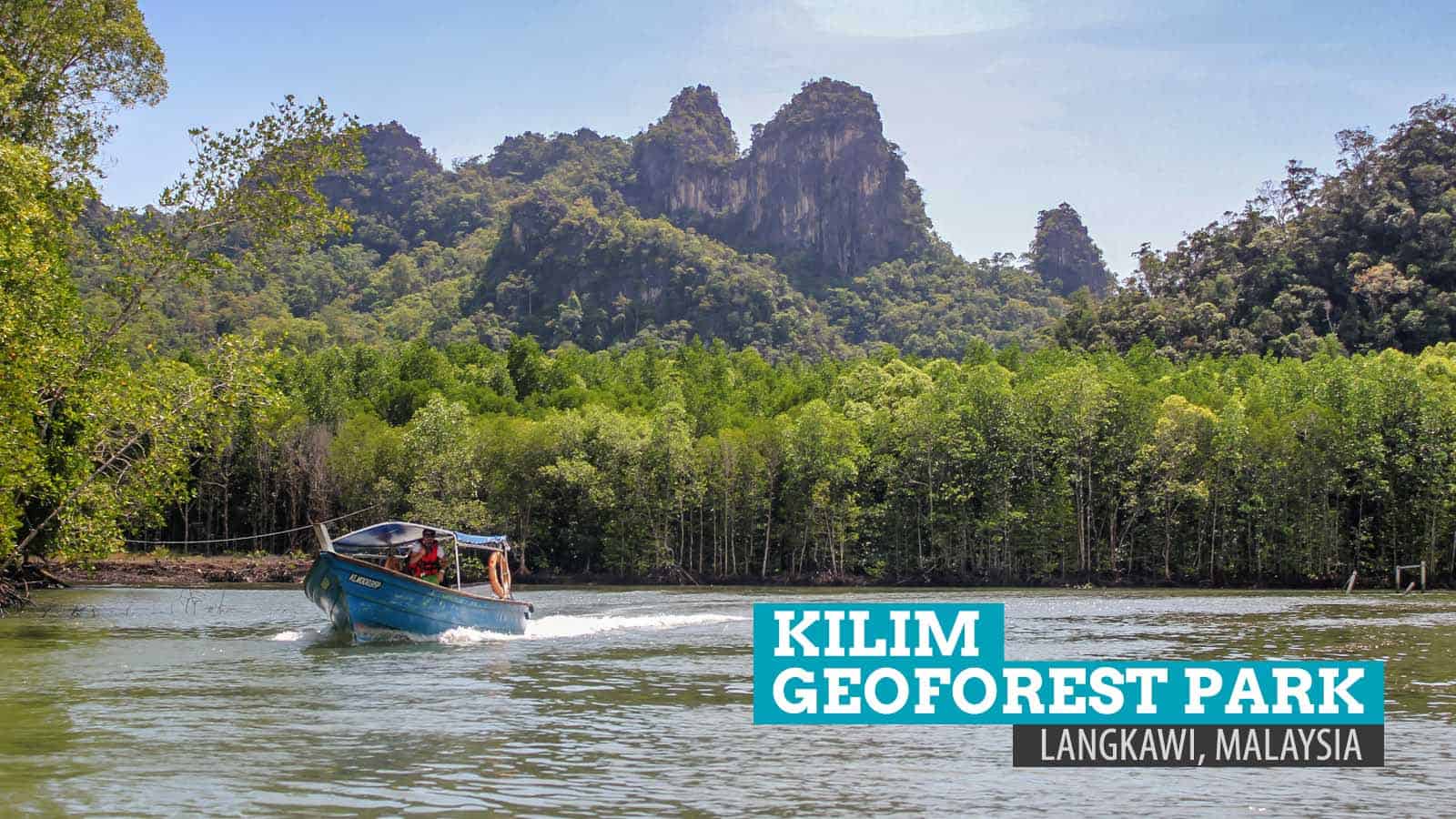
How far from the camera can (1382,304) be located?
10438 cm

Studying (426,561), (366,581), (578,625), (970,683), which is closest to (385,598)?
(366,581)

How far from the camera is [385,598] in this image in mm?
31500

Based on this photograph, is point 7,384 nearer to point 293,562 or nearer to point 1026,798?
point 1026,798

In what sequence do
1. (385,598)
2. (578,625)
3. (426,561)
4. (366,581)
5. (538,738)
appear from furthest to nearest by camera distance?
(578,625)
(426,561)
(385,598)
(366,581)
(538,738)

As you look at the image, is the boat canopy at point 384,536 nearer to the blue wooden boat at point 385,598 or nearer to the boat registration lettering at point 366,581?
the blue wooden boat at point 385,598

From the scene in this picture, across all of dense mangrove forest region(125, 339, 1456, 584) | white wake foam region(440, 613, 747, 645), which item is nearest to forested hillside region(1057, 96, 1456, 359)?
dense mangrove forest region(125, 339, 1456, 584)

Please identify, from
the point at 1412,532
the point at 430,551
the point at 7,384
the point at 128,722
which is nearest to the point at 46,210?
the point at 7,384

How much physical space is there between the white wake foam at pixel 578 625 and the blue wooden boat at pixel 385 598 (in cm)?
26

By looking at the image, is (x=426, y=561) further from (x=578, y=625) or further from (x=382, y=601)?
(x=578, y=625)

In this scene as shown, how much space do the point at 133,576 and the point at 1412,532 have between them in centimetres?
6044

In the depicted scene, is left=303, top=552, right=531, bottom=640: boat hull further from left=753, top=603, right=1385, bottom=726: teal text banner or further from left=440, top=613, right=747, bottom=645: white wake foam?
left=753, top=603, right=1385, bottom=726: teal text banner

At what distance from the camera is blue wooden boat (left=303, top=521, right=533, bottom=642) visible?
3117 cm

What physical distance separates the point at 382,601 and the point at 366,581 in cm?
63

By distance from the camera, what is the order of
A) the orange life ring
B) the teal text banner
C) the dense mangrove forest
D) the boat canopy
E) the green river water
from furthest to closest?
the dense mangrove forest < the orange life ring < the boat canopy < the teal text banner < the green river water
